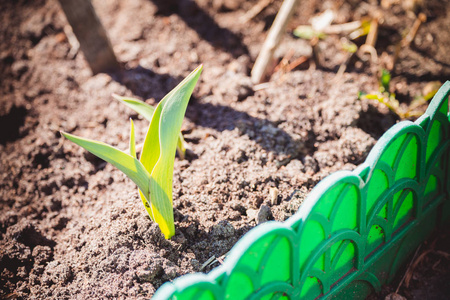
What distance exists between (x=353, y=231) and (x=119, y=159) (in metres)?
0.76

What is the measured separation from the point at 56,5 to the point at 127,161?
87.6 inches

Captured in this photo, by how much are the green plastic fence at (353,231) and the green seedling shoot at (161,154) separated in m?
0.30

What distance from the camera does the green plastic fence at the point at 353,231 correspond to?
2.85 feet

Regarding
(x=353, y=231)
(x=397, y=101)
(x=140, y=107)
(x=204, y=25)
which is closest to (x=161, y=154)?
(x=140, y=107)

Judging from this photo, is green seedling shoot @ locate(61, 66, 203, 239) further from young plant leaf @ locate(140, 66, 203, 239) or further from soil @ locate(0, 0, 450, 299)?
soil @ locate(0, 0, 450, 299)

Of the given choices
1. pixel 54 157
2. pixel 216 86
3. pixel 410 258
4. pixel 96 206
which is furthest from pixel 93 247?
pixel 410 258

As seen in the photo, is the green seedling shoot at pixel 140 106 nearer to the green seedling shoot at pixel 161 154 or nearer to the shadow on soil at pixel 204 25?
the green seedling shoot at pixel 161 154

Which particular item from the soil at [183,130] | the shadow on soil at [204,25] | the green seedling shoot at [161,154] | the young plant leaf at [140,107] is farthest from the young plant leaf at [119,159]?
the shadow on soil at [204,25]

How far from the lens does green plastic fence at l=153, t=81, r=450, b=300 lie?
0.87 m

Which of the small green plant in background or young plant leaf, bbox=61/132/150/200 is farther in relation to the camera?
the small green plant in background

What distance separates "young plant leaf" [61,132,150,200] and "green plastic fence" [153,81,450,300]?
0.34 meters

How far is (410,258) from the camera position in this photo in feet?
5.06

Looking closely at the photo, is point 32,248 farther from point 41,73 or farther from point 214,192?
point 41,73

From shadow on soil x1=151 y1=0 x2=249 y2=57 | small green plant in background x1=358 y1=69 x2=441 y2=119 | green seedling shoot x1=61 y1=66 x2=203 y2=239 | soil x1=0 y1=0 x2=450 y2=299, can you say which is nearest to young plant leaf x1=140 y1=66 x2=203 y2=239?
green seedling shoot x1=61 y1=66 x2=203 y2=239
